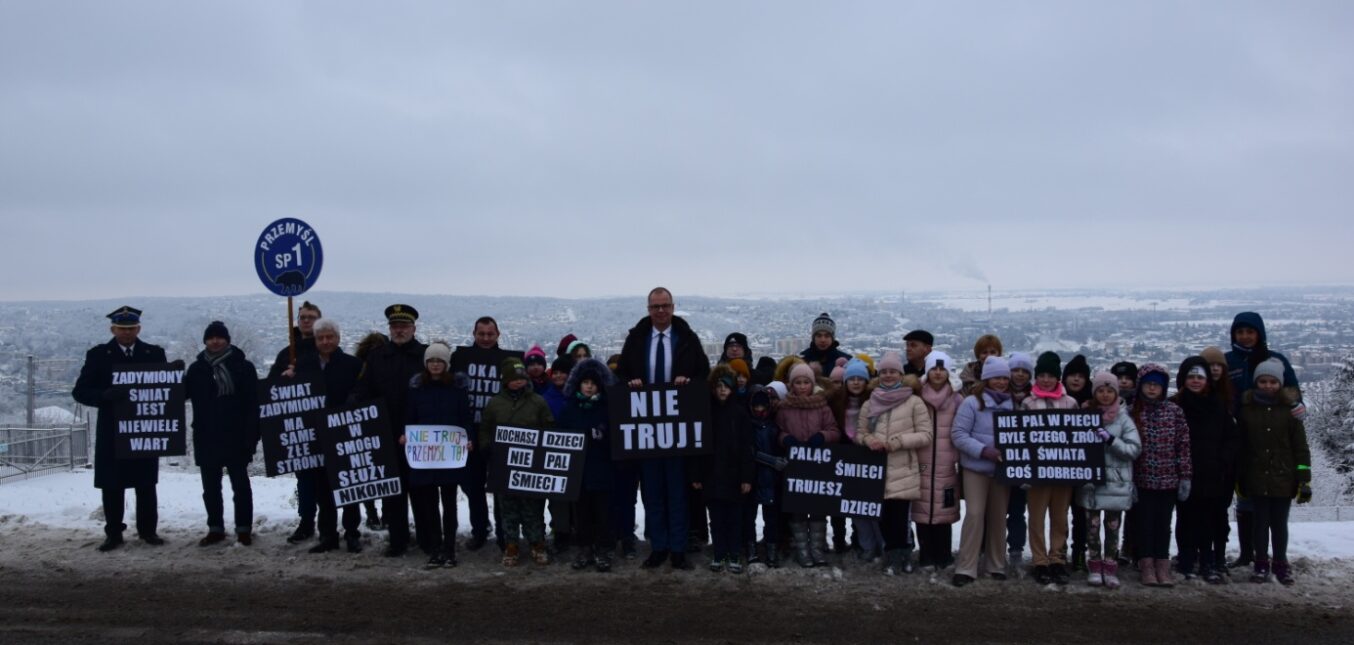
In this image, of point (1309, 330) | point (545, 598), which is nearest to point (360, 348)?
point (545, 598)

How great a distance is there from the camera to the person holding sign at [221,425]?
9.12 metres

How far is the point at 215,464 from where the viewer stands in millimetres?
9109

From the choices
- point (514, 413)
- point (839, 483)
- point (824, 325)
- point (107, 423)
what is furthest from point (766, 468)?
point (107, 423)

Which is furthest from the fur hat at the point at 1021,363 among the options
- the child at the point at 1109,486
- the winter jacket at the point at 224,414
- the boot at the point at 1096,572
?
the winter jacket at the point at 224,414

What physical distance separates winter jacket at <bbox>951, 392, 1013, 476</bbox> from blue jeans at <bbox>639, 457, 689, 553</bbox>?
2605 mm

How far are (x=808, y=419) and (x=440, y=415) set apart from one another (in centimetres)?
359

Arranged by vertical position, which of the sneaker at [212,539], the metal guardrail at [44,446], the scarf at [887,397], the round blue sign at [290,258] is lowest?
the metal guardrail at [44,446]

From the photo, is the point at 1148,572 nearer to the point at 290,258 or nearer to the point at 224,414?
the point at 224,414

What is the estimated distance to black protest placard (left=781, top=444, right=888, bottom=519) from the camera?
26.4 feet

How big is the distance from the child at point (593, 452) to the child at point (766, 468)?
1.38 m

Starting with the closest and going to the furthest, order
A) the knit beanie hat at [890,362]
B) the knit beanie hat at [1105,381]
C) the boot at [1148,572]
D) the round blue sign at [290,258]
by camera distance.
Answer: the knit beanie hat at [1105,381] < the boot at [1148,572] < the knit beanie hat at [890,362] < the round blue sign at [290,258]

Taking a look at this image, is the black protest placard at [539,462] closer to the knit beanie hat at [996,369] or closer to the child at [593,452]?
the child at [593,452]

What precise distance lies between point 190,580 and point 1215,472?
9417 millimetres

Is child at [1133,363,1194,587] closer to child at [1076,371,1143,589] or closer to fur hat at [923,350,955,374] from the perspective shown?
child at [1076,371,1143,589]
